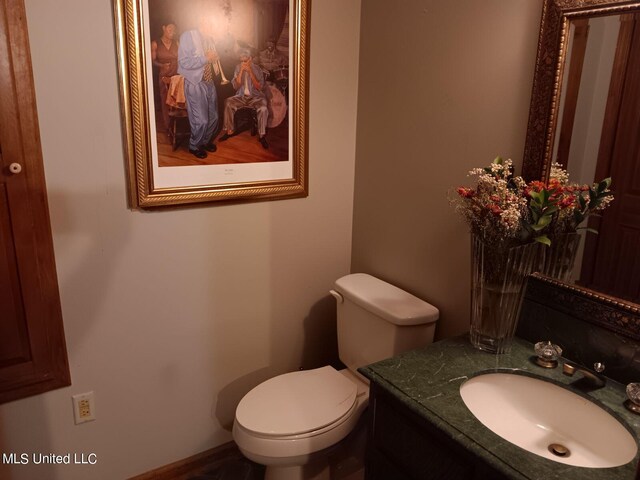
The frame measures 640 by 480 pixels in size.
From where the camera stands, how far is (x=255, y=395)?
1.79 metres

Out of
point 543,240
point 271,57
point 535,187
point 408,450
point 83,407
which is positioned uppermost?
point 271,57

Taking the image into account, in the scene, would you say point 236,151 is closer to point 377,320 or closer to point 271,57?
point 271,57

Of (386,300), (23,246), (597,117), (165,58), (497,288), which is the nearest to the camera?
(597,117)

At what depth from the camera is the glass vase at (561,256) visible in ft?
4.43

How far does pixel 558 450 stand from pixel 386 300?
2.60 feet

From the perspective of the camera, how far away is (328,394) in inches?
70.7

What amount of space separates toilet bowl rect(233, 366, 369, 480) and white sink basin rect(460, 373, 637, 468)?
577 mm

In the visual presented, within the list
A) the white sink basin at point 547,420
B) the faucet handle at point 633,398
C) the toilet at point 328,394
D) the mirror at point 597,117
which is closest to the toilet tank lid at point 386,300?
the toilet at point 328,394

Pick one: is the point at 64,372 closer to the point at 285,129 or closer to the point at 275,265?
the point at 275,265

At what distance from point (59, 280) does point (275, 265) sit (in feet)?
2.68

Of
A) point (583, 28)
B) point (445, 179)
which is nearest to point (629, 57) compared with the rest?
point (583, 28)

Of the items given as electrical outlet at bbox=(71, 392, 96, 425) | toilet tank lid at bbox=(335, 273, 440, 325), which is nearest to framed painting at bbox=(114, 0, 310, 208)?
toilet tank lid at bbox=(335, 273, 440, 325)

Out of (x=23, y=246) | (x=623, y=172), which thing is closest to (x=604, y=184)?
(x=623, y=172)

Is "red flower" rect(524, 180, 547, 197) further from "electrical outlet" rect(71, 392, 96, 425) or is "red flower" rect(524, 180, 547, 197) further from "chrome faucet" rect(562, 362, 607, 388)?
"electrical outlet" rect(71, 392, 96, 425)
